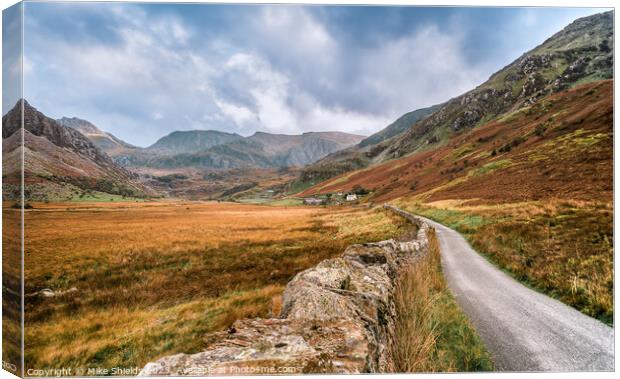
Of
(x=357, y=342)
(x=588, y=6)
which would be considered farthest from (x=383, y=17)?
(x=357, y=342)

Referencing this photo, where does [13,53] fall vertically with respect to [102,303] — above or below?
above

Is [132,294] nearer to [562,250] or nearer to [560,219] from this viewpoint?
[562,250]

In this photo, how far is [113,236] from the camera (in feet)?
49.2

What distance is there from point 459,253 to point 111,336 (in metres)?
12.8

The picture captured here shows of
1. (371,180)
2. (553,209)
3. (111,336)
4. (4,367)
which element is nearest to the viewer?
(4,367)

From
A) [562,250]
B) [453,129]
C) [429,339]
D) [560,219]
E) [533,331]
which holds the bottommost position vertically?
[533,331]

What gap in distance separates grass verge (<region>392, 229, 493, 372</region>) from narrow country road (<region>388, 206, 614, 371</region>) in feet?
0.90

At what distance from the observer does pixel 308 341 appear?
3.03m

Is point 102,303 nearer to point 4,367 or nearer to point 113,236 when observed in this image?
point 4,367

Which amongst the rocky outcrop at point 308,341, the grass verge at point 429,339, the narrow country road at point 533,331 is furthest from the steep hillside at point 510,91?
the rocky outcrop at point 308,341

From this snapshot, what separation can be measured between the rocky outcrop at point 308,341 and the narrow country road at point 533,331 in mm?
2138

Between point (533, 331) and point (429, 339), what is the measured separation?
2.96m

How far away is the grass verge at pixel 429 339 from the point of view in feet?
11.6

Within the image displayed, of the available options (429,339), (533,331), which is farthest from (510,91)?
(429,339)
